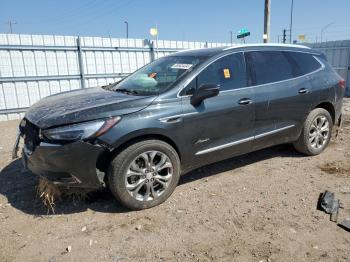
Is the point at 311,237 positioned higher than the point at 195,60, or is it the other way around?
the point at 195,60

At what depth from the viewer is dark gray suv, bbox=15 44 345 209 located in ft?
10.6

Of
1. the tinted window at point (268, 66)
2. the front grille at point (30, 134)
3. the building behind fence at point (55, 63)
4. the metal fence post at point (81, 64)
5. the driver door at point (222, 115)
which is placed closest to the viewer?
the front grille at point (30, 134)

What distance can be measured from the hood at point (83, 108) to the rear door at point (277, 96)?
5.19 ft

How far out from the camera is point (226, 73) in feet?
13.3

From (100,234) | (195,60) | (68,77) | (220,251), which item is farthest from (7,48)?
(220,251)

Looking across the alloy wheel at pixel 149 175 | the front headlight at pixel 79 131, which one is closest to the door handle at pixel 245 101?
the alloy wheel at pixel 149 175

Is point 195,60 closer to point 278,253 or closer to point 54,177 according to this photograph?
point 54,177

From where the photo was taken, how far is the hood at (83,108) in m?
3.26

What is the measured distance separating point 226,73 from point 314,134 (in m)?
2.02

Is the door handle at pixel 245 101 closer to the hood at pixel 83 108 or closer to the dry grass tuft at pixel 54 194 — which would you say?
the hood at pixel 83 108

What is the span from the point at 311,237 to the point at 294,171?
1.69 metres

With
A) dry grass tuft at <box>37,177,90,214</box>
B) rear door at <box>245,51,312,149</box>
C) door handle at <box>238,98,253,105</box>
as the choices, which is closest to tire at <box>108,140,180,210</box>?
dry grass tuft at <box>37,177,90,214</box>

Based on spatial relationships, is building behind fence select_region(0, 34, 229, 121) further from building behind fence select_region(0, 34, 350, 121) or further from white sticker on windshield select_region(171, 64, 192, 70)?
white sticker on windshield select_region(171, 64, 192, 70)

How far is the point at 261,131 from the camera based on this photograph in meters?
4.40
